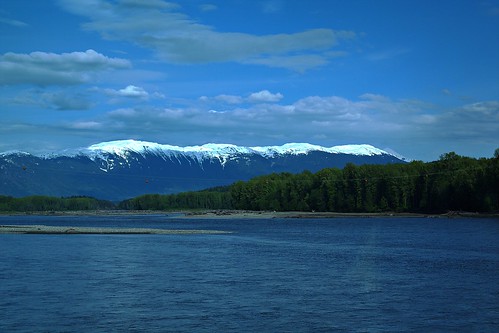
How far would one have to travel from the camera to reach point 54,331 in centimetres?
3084

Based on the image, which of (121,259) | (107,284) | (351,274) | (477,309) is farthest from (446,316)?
(121,259)

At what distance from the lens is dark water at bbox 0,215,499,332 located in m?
33.1

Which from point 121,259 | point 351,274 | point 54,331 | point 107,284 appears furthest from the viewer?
point 121,259

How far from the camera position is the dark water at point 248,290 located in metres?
33.1

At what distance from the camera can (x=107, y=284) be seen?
46312 millimetres

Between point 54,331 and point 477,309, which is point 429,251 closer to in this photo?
point 477,309

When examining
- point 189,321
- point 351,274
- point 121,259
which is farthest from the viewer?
point 121,259

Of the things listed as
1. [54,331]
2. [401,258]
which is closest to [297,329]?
[54,331]

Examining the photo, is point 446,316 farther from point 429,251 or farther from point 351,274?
point 429,251

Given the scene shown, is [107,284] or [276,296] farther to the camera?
[107,284]

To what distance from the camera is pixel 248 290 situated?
143ft

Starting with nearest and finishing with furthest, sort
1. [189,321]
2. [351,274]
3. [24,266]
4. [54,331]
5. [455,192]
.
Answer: [54,331]
[189,321]
[351,274]
[24,266]
[455,192]

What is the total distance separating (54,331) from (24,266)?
94.6ft

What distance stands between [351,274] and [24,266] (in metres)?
29.2
